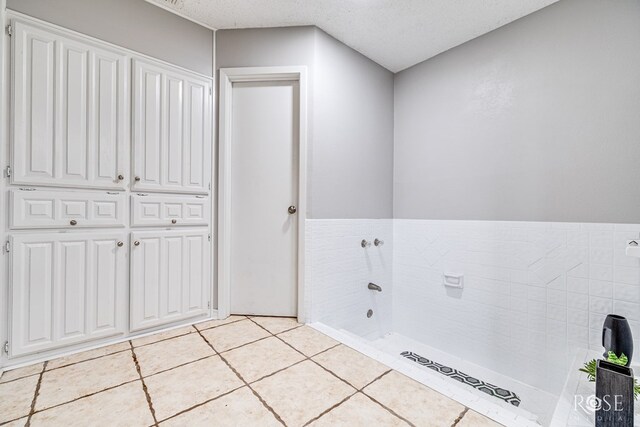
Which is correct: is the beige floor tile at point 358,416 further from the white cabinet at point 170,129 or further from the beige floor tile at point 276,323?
the white cabinet at point 170,129

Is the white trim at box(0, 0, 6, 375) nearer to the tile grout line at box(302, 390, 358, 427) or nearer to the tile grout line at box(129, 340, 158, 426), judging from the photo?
the tile grout line at box(129, 340, 158, 426)

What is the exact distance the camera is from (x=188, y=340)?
180cm

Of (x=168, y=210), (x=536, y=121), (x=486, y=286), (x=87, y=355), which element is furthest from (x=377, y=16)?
(x=87, y=355)

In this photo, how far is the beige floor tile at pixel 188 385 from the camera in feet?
3.93

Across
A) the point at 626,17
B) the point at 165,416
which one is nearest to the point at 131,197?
the point at 165,416

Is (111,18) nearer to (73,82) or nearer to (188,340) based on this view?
(73,82)

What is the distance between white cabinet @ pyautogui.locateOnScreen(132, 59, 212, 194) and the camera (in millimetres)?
1820

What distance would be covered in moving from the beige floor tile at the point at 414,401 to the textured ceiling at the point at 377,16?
2.38 metres

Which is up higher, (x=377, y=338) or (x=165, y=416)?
(x=165, y=416)

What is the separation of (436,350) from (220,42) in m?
3.18

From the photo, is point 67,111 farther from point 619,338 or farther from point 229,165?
point 619,338

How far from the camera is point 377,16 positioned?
6.46 ft

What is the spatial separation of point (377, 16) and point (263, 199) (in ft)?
5.37

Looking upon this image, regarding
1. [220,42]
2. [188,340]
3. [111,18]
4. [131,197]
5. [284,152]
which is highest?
[220,42]
